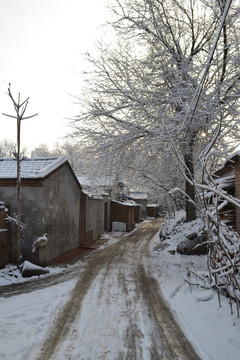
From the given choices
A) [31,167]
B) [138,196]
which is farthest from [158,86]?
[138,196]

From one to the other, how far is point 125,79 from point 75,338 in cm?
909

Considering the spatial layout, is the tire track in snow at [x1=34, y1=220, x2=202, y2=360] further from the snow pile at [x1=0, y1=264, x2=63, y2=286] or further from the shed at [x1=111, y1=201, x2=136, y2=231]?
the shed at [x1=111, y1=201, x2=136, y2=231]

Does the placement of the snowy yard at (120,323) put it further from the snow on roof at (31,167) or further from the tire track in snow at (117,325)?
the snow on roof at (31,167)

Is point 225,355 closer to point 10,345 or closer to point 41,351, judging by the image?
point 41,351

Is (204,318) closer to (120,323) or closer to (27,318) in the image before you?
(120,323)

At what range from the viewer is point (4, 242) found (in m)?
10.1

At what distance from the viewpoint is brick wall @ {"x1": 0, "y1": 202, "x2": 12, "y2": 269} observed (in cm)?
990

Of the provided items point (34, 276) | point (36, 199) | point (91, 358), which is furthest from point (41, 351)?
point (36, 199)

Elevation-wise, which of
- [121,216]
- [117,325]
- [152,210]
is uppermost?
[117,325]

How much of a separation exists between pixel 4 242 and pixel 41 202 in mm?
2035

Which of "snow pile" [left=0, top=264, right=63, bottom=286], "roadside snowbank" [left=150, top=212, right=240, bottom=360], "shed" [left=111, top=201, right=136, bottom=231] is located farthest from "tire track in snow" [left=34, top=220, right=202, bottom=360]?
"shed" [left=111, top=201, right=136, bottom=231]

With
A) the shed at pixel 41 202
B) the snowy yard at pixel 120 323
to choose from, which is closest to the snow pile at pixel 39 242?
the shed at pixel 41 202

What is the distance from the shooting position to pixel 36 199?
10.7 metres

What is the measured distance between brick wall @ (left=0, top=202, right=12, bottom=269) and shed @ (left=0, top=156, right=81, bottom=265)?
0.26 meters
